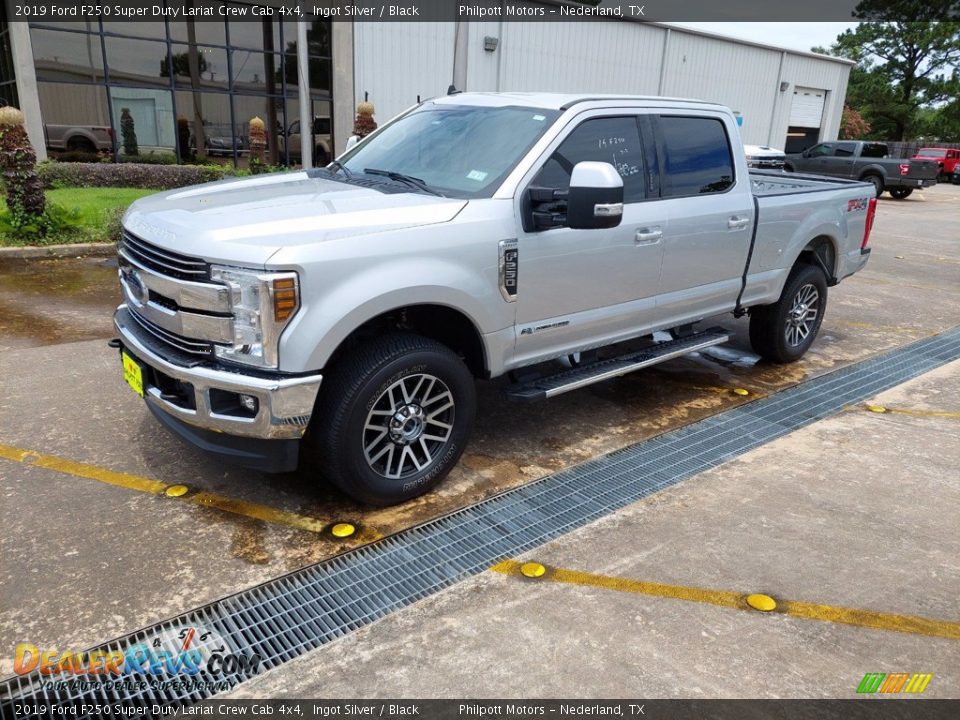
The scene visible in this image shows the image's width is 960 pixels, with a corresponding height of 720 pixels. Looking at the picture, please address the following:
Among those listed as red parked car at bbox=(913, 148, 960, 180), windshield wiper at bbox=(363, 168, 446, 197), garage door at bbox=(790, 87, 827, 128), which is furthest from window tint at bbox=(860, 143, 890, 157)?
windshield wiper at bbox=(363, 168, 446, 197)

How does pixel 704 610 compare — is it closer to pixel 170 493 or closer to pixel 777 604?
pixel 777 604

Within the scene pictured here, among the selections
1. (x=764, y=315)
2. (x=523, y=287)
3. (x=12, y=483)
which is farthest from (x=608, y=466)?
(x=12, y=483)

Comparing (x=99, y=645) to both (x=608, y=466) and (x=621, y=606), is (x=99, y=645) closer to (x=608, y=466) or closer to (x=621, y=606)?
(x=621, y=606)

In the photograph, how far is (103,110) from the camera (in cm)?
1680

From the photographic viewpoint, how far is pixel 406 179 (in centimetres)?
419

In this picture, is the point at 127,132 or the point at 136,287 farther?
the point at 127,132

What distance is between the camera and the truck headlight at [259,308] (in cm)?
301

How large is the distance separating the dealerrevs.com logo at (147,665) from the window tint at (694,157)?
3555 millimetres

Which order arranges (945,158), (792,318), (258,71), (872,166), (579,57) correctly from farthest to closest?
(945,158), (872,166), (579,57), (258,71), (792,318)

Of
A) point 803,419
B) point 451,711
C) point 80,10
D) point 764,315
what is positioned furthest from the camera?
point 80,10

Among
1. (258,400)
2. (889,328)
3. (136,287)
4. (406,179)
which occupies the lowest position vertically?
(889,328)

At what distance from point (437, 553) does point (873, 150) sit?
79.7 ft

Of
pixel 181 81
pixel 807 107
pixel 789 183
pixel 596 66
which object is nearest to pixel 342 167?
pixel 789 183

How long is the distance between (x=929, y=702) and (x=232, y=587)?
8.78ft
